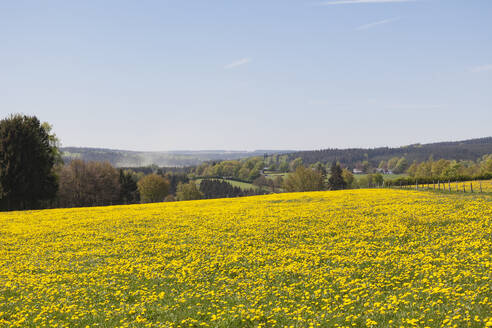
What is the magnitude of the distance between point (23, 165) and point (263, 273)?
62363mm

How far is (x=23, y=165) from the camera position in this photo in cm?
6556

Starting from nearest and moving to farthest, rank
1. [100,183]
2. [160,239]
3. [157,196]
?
[160,239]
[100,183]
[157,196]

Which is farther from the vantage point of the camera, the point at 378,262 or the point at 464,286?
the point at 378,262

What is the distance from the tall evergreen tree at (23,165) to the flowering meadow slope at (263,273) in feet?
117

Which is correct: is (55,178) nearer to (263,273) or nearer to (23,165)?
(23,165)

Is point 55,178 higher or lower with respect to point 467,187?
higher

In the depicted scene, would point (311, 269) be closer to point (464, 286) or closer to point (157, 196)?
point (464, 286)

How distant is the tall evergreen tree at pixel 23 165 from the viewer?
64062 millimetres

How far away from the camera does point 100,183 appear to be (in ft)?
328

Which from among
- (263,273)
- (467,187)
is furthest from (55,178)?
(467,187)

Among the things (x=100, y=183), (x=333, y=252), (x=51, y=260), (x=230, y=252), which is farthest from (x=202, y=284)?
(x=100, y=183)

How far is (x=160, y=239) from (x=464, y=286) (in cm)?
2106

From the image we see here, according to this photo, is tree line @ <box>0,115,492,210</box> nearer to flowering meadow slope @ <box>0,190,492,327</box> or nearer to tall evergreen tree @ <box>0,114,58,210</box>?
tall evergreen tree @ <box>0,114,58,210</box>

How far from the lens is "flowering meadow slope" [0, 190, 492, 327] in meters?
12.4
